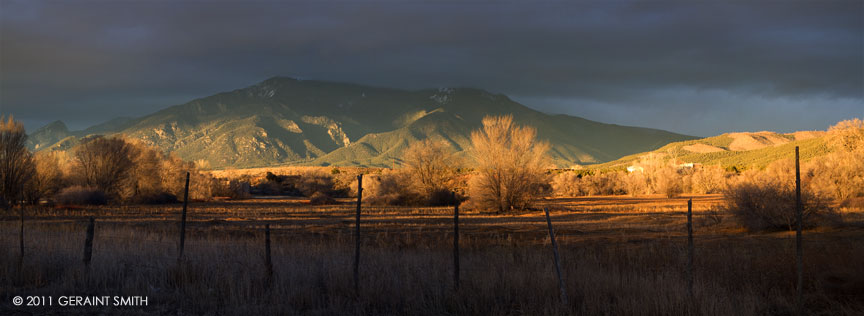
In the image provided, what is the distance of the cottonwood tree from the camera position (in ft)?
110

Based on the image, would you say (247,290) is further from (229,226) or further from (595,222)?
(595,222)

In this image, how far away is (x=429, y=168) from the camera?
4316cm

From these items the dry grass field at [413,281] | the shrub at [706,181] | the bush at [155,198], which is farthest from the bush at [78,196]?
the shrub at [706,181]

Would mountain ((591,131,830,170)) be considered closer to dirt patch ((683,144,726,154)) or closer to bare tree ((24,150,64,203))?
dirt patch ((683,144,726,154))

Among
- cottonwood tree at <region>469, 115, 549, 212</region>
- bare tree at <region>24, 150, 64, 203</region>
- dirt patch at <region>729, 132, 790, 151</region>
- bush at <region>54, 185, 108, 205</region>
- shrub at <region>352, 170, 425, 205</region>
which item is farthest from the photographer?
dirt patch at <region>729, 132, 790, 151</region>

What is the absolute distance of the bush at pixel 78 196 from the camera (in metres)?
31.2

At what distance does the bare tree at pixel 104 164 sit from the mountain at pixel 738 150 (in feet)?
217

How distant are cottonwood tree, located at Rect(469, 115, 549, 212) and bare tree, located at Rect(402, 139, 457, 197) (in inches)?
329

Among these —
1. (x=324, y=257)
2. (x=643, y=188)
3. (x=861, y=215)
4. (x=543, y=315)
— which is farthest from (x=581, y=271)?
(x=643, y=188)

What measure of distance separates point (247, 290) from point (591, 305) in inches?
215

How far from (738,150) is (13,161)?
155 meters

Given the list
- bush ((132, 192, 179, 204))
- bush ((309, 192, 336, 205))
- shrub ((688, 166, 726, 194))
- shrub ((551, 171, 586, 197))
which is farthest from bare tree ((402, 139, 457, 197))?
shrub ((688, 166, 726, 194))

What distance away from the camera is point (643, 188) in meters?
59.8

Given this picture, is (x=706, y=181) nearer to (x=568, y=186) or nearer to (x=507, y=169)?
(x=568, y=186)
